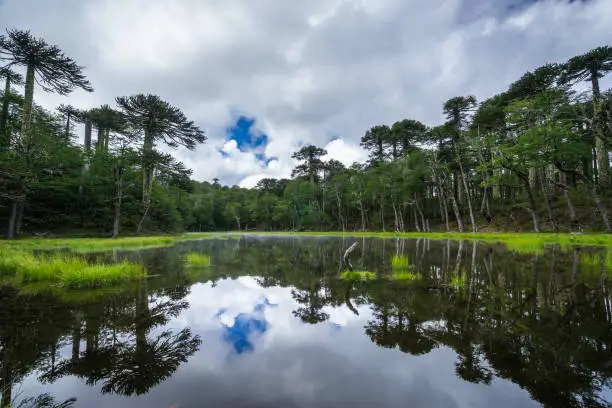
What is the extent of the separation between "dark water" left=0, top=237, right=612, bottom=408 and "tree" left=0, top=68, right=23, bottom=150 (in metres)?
30.3

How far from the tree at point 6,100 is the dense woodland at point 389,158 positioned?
0.39 feet

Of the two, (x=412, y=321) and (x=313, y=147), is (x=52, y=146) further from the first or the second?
(x=313, y=147)

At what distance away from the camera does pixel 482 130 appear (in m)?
37.3

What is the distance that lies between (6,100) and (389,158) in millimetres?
57043

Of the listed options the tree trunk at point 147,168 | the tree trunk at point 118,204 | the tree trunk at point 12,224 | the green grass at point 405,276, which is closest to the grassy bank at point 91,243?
the tree trunk at point 12,224

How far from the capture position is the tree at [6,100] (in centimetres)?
2665

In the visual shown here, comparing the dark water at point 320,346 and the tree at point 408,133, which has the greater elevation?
the tree at point 408,133

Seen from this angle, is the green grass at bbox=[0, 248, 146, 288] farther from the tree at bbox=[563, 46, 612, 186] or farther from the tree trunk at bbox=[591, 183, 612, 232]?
the tree at bbox=[563, 46, 612, 186]

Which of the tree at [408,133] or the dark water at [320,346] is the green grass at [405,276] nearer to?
the dark water at [320,346]

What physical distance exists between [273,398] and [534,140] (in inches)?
1076

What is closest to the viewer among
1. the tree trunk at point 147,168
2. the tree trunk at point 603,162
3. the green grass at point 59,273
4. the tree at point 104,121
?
the green grass at point 59,273

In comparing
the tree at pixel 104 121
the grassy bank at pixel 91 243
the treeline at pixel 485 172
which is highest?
the tree at pixel 104 121

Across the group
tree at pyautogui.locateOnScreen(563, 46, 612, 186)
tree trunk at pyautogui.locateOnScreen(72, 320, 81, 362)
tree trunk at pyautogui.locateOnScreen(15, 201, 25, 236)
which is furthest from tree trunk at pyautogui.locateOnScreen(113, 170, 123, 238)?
tree at pyautogui.locateOnScreen(563, 46, 612, 186)

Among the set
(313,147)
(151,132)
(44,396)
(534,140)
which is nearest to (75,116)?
(151,132)
